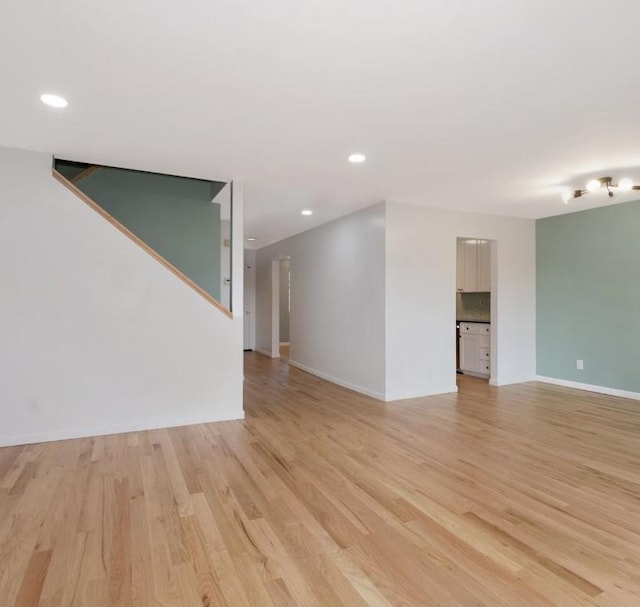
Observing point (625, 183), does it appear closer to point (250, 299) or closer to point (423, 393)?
point (423, 393)

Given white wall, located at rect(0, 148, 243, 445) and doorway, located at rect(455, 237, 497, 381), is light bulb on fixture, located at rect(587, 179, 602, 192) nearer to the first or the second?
doorway, located at rect(455, 237, 497, 381)

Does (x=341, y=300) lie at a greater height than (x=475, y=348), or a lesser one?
greater

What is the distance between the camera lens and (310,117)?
2695 mm

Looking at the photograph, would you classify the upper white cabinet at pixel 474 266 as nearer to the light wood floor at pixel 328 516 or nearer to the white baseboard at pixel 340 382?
the white baseboard at pixel 340 382

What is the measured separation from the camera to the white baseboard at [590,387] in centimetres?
504

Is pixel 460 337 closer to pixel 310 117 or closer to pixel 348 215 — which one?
pixel 348 215

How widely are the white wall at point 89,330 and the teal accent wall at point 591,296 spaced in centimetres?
463

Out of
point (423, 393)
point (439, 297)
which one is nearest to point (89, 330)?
point (423, 393)

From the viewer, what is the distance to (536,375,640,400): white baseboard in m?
5.04

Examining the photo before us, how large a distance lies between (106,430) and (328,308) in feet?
11.3

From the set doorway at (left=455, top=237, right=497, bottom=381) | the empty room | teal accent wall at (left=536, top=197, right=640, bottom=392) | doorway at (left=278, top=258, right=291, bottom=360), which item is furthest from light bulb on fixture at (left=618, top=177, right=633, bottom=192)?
doorway at (left=278, top=258, right=291, bottom=360)

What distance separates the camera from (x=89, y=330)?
11.9 feet

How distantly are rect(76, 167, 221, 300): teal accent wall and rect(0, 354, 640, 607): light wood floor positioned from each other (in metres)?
2.55

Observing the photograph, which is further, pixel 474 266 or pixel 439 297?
pixel 474 266
